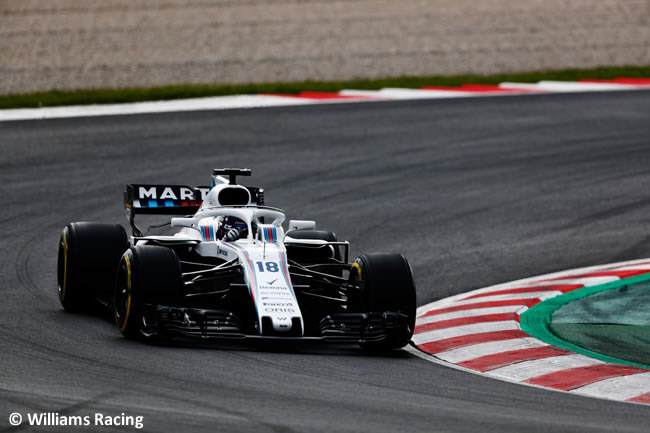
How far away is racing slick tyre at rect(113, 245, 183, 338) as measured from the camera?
8.26m

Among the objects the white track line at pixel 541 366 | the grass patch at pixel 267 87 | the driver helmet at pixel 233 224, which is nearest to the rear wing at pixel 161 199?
the driver helmet at pixel 233 224

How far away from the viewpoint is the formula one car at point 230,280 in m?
8.20

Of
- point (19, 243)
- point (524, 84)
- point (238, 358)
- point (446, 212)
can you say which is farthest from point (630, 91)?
point (238, 358)

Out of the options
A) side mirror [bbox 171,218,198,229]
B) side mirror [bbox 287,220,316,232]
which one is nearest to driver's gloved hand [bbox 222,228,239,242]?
side mirror [bbox 171,218,198,229]

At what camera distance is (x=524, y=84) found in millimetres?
23344

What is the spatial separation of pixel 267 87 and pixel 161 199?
478 inches

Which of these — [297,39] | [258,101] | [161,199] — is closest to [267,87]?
[258,101]

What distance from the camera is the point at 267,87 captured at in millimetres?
22375

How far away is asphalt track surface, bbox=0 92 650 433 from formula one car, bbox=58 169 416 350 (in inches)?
8.4

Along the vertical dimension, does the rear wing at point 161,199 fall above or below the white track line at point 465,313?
above

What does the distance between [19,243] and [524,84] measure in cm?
1371

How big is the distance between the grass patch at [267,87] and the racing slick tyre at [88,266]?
11123 mm

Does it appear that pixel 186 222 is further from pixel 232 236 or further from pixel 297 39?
pixel 297 39

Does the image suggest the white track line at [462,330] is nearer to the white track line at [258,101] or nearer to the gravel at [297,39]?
A: the white track line at [258,101]
